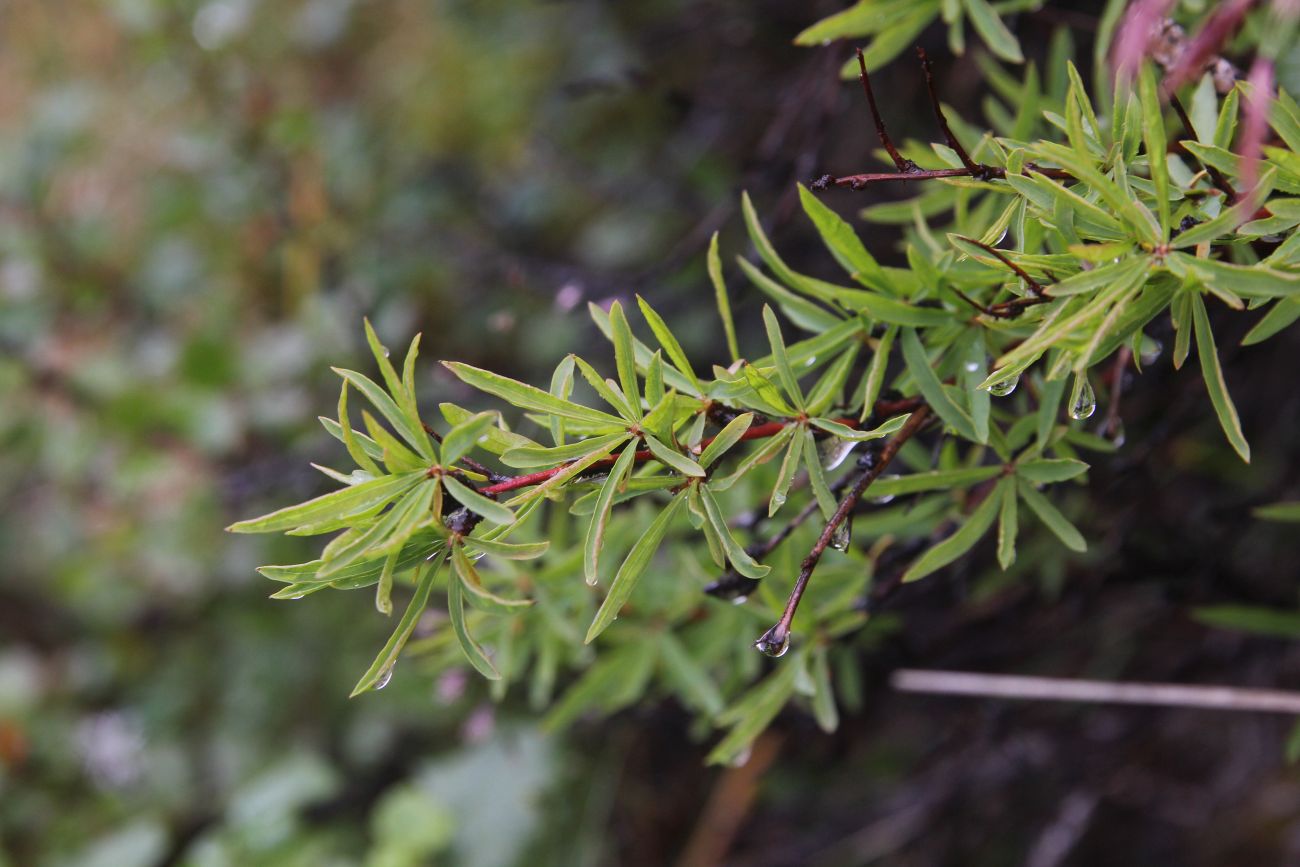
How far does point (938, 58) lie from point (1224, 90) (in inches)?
24.1

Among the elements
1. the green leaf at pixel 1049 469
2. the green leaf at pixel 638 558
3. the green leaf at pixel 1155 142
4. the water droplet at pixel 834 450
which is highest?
the green leaf at pixel 1155 142

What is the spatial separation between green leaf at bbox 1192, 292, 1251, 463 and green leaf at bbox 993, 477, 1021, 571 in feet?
0.41

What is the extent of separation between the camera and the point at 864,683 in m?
1.10

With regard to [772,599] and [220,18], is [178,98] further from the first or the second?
[772,599]

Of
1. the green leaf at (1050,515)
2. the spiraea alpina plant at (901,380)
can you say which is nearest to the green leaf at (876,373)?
the spiraea alpina plant at (901,380)

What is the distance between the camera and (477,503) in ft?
1.42

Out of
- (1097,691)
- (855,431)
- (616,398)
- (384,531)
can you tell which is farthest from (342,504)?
(1097,691)

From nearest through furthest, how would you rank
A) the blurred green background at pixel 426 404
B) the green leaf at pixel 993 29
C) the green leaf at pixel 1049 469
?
the green leaf at pixel 1049 469, the green leaf at pixel 993 29, the blurred green background at pixel 426 404

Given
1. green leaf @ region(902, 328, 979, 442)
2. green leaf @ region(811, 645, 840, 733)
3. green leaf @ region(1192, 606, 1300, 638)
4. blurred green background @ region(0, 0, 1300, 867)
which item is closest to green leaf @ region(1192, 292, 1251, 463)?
green leaf @ region(902, 328, 979, 442)

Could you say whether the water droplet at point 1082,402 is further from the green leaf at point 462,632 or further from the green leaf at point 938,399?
the green leaf at point 462,632

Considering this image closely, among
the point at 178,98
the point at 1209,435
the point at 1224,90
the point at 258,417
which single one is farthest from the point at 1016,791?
the point at 178,98

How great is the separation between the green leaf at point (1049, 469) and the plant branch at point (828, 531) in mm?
73

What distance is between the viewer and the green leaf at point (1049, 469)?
1.74 ft

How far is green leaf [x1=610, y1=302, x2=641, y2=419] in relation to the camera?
47cm
